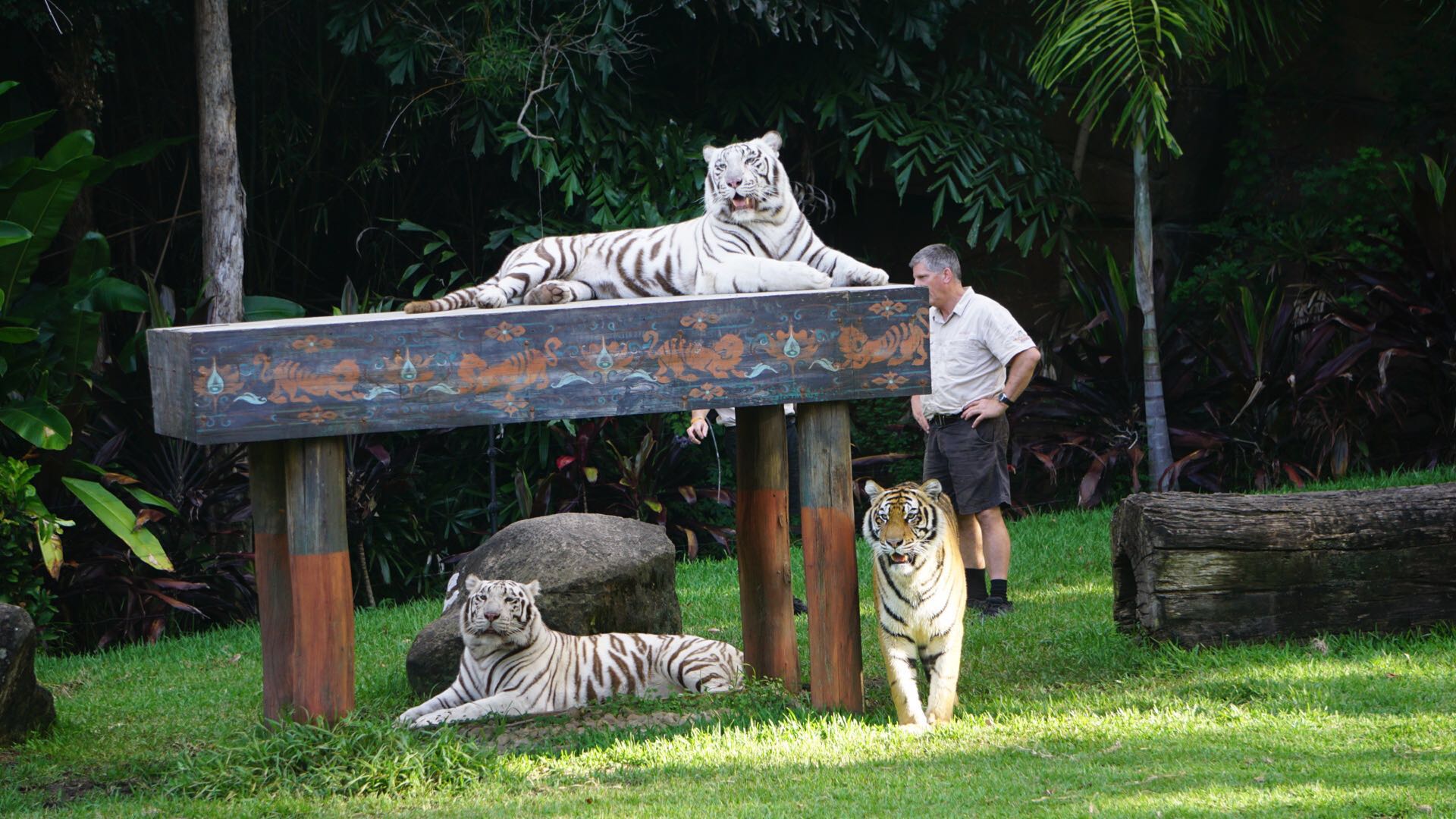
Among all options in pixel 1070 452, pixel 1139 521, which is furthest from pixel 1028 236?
pixel 1139 521

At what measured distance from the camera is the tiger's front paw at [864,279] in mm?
5309

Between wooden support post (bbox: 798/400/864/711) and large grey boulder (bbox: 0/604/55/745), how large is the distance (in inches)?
128

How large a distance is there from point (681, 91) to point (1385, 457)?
6.20 meters

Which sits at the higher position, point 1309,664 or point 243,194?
point 243,194

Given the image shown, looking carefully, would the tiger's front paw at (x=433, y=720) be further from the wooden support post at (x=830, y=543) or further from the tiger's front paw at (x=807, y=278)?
the tiger's front paw at (x=807, y=278)

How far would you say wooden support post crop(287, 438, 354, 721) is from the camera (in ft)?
15.5

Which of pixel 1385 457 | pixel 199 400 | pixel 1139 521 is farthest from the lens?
pixel 1385 457

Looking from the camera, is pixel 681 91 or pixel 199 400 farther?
pixel 681 91

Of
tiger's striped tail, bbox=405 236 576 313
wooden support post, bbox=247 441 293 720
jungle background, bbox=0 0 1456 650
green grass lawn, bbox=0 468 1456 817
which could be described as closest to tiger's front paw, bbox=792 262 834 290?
tiger's striped tail, bbox=405 236 576 313

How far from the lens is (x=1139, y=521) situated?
5.86m

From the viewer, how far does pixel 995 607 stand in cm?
723

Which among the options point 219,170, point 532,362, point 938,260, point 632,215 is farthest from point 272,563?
point 632,215

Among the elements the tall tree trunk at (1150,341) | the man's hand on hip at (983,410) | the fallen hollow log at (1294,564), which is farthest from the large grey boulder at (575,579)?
the tall tree trunk at (1150,341)

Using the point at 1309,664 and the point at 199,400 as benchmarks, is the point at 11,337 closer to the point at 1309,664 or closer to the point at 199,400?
the point at 199,400
